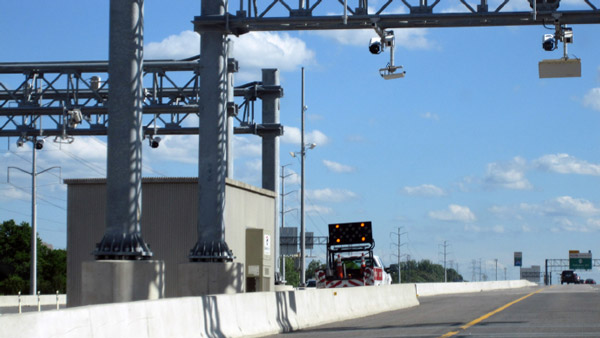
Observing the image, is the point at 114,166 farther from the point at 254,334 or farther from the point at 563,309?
the point at 563,309

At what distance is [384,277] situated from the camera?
4166 cm

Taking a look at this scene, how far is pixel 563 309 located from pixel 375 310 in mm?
6217

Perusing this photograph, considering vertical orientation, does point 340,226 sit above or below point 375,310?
above

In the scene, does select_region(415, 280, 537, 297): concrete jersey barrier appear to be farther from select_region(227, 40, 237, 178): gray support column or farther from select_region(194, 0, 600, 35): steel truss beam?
select_region(194, 0, 600, 35): steel truss beam

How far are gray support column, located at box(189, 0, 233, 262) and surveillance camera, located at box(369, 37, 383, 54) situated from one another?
4044 mm

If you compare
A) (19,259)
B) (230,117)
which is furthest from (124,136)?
(19,259)

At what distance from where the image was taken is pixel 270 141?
138 feet

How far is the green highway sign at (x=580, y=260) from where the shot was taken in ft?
466

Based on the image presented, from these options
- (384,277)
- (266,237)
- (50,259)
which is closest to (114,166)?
(266,237)

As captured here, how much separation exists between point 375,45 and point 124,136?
7865mm

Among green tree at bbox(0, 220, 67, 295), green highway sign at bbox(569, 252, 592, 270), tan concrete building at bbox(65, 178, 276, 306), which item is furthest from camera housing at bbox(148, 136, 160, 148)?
green highway sign at bbox(569, 252, 592, 270)

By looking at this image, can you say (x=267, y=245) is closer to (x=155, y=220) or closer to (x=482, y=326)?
(x=155, y=220)

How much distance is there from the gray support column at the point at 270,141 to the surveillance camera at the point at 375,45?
53.0 ft

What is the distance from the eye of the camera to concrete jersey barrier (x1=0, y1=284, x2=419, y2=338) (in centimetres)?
1098
